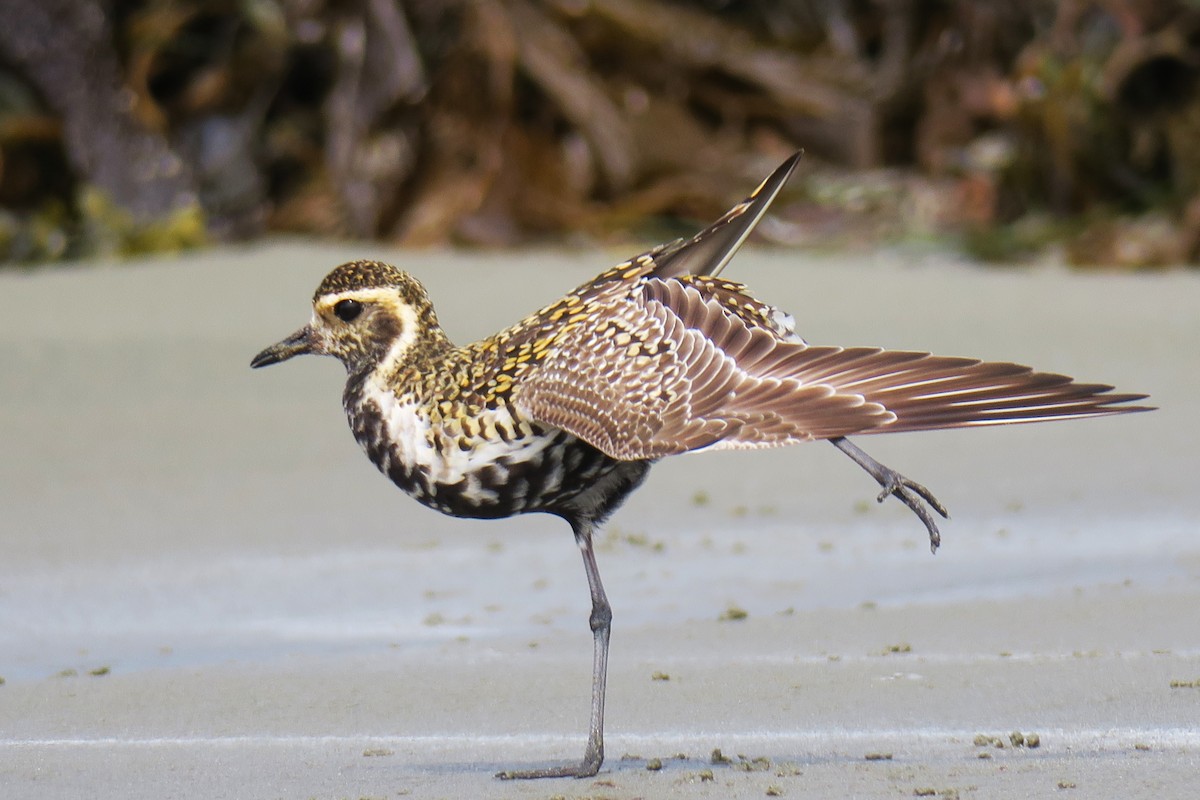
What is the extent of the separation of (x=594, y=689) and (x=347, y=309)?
939 mm

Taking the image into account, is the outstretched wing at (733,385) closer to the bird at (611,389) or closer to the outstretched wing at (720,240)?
the bird at (611,389)

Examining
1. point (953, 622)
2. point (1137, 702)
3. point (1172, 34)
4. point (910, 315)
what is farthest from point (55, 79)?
point (1137, 702)

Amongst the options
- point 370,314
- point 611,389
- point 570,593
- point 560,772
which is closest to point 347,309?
point 370,314

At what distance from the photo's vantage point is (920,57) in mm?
10914

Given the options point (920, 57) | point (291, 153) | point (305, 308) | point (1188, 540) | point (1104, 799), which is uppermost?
point (920, 57)

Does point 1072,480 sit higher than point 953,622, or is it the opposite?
point 1072,480

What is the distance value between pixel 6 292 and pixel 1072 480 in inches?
188

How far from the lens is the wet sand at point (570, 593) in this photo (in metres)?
3.59

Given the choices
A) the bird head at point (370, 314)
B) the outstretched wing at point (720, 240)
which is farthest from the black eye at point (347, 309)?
the outstretched wing at point (720, 240)

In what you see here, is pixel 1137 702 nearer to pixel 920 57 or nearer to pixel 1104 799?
pixel 1104 799

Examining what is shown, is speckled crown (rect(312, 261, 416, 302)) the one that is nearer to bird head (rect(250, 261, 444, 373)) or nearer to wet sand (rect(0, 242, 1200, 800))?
bird head (rect(250, 261, 444, 373))

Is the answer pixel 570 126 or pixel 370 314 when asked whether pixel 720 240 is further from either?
pixel 570 126

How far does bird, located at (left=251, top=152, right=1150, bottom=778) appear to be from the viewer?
10.5ft

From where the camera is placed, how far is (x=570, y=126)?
393 inches
